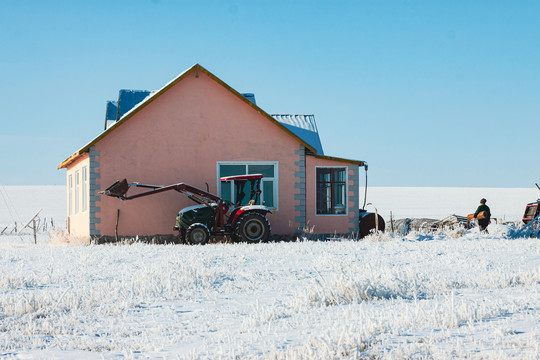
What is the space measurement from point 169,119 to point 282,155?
3.66 metres

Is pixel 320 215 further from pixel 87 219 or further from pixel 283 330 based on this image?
pixel 283 330

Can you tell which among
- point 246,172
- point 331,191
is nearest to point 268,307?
point 246,172

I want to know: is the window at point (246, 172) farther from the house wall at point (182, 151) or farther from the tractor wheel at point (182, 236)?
the tractor wheel at point (182, 236)

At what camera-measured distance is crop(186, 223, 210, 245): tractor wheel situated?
55.8 feet

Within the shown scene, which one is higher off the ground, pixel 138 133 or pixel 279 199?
pixel 138 133

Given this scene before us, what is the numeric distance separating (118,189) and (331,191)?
677 cm

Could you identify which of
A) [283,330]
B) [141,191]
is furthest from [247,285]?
[141,191]

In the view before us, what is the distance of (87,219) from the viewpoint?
18531 mm

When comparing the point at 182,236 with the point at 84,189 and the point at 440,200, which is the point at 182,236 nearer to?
the point at 84,189

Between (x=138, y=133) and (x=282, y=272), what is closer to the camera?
(x=282, y=272)

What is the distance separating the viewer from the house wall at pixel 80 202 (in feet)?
61.1

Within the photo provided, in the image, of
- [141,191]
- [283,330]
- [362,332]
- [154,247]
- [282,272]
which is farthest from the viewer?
[141,191]

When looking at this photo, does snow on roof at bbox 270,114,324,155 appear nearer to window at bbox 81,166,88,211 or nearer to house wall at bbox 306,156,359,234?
house wall at bbox 306,156,359,234

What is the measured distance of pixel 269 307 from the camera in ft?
24.8
